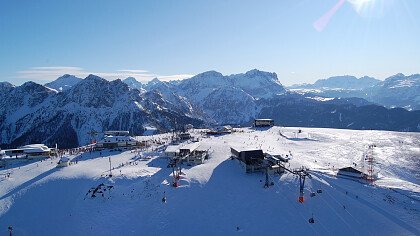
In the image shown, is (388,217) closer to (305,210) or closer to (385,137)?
(305,210)

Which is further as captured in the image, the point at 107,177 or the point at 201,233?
the point at 107,177

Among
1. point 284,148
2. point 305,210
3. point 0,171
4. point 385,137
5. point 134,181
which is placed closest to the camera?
point 305,210

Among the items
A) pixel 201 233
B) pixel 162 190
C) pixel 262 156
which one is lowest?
pixel 201 233

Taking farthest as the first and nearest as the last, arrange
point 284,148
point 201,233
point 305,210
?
point 284,148, point 305,210, point 201,233

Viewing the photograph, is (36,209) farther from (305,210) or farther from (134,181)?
(305,210)

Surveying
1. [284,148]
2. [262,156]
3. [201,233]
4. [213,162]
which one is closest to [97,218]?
[201,233]

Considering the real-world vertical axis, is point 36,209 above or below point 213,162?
below

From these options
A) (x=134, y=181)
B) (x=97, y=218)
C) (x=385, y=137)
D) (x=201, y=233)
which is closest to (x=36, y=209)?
(x=97, y=218)
